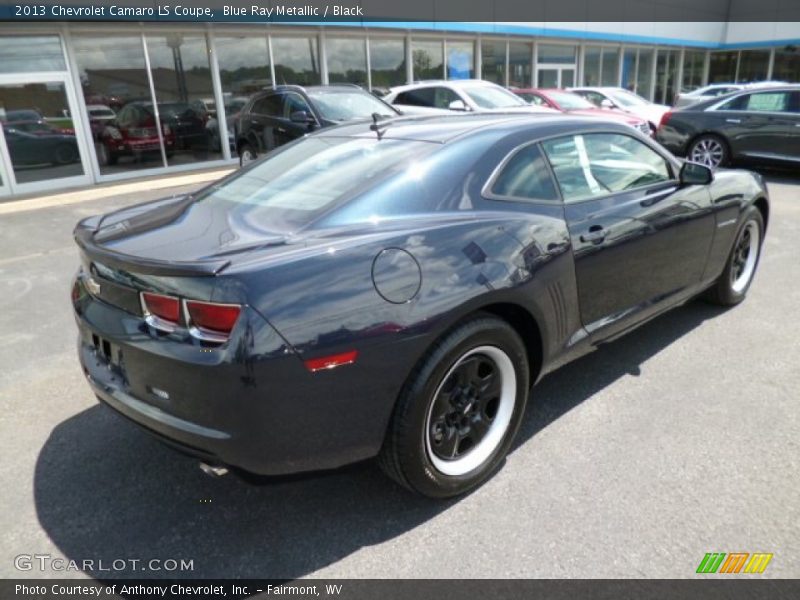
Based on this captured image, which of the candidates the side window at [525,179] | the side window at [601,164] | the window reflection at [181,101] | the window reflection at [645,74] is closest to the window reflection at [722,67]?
the window reflection at [645,74]

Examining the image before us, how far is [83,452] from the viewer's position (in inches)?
117

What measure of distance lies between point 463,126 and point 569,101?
10.9 m

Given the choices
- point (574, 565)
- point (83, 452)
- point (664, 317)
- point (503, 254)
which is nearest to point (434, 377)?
point (503, 254)

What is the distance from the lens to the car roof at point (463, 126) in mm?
3025

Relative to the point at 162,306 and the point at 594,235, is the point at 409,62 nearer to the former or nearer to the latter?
the point at 594,235

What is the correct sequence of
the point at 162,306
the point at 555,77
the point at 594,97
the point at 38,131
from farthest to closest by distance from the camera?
1. the point at 555,77
2. the point at 594,97
3. the point at 38,131
4. the point at 162,306

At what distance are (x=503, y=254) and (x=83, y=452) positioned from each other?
2.32m

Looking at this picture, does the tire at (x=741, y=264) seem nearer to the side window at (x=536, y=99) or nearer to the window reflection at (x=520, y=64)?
the side window at (x=536, y=99)

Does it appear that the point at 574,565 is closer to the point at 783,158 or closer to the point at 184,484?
the point at 184,484

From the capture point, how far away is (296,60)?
1481cm

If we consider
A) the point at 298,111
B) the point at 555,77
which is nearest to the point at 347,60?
the point at 298,111

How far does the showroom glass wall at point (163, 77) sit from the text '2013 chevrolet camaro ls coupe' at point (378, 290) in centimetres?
1027

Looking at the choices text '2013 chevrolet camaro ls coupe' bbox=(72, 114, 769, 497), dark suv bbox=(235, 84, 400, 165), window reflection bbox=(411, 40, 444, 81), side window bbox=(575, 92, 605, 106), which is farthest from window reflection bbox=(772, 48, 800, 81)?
text '2013 chevrolet camaro ls coupe' bbox=(72, 114, 769, 497)

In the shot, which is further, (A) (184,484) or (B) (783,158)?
(B) (783,158)
